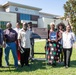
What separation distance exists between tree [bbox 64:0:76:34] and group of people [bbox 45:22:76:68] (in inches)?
628

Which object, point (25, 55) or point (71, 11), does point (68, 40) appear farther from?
point (71, 11)

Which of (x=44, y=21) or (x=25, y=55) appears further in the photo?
(x=44, y=21)

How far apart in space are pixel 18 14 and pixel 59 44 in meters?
47.2

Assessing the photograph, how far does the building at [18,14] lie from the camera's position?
160ft

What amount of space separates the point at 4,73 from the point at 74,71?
2719mm

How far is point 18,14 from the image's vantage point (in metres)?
55.2

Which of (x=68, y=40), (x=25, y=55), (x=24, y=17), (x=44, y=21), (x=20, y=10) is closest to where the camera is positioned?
(x=68, y=40)

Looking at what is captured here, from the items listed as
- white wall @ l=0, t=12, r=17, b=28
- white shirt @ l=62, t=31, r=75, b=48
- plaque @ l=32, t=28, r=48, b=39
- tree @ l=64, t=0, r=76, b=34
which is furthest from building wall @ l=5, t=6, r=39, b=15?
white shirt @ l=62, t=31, r=75, b=48

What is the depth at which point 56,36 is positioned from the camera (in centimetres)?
874

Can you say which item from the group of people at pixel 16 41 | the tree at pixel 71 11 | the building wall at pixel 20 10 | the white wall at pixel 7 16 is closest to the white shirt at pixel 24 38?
the group of people at pixel 16 41

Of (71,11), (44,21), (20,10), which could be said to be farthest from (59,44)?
(44,21)

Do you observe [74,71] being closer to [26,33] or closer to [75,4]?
[26,33]

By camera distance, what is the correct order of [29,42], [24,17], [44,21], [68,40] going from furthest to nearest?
[44,21]
[24,17]
[29,42]
[68,40]

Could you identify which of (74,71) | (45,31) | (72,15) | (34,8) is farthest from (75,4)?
(34,8)
